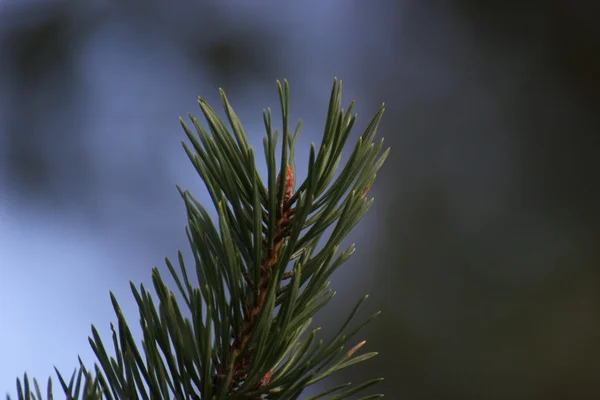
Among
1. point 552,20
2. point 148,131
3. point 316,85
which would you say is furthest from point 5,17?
point 552,20

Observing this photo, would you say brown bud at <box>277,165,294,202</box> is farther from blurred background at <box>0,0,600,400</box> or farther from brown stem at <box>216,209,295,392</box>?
blurred background at <box>0,0,600,400</box>

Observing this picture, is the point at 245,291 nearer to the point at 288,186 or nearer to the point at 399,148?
the point at 288,186

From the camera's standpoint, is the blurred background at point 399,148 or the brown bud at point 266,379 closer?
the brown bud at point 266,379

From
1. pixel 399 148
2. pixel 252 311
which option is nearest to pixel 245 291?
pixel 252 311

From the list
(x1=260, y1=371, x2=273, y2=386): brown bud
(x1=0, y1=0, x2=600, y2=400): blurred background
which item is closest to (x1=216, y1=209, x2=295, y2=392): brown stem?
(x1=260, y1=371, x2=273, y2=386): brown bud

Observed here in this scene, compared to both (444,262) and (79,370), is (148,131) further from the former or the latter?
(79,370)

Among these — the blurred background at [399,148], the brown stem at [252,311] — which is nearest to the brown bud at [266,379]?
the brown stem at [252,311]

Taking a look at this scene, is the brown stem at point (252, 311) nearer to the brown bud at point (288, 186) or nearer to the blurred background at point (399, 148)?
the brown bud at point (288, 186)
